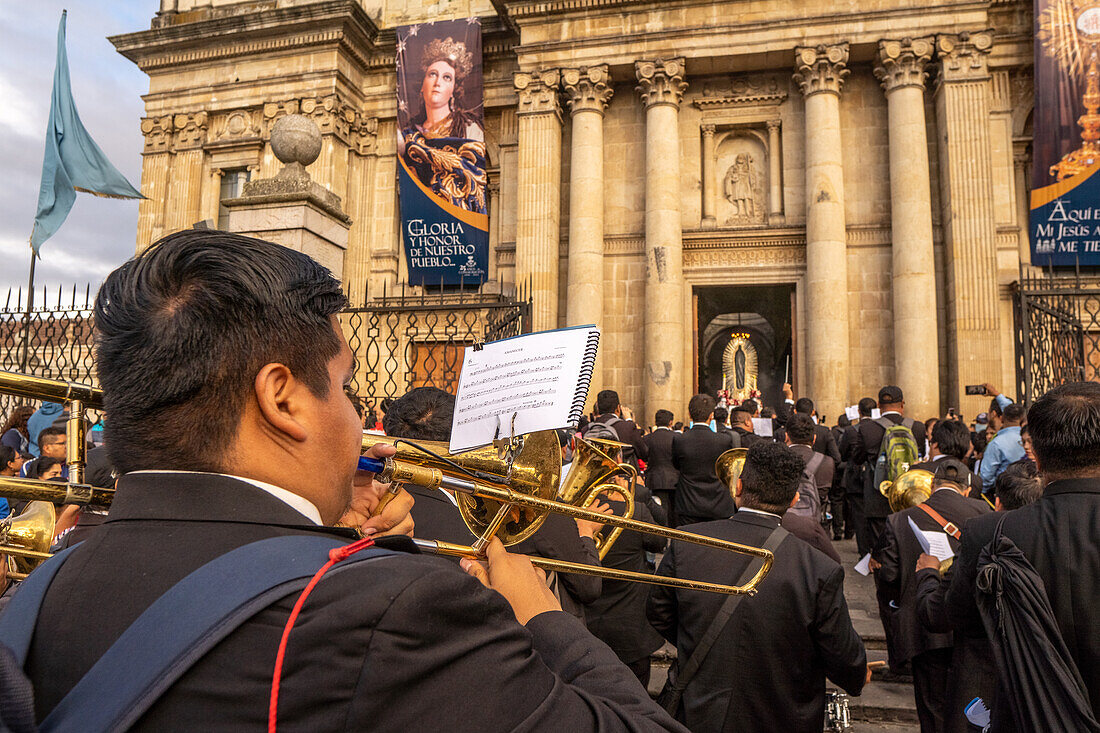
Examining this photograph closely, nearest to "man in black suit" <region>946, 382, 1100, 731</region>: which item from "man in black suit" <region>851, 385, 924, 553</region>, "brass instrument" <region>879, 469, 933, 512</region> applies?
"brass instrument" <region>879, 469, 933, 512</region>

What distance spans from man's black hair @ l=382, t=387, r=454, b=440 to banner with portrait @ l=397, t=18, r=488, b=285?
13.8 m

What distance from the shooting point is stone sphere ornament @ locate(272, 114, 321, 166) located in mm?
6555

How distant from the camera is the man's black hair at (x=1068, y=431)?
261 centimetres

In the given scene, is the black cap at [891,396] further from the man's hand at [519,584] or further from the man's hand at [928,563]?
the man's hand at [519,584]

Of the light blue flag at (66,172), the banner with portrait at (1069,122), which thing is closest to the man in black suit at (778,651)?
the light blue flag at (66,172)

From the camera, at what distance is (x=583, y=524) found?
2701 mm

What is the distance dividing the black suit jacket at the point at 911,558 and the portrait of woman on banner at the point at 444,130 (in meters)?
14.2

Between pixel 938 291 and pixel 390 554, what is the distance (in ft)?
54.3

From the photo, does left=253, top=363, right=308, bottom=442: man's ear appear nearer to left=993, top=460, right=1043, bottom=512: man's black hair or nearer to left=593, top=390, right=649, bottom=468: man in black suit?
left=993, top=460, right=1043, bottom=512: man's black hair

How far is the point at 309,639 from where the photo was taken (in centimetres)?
90

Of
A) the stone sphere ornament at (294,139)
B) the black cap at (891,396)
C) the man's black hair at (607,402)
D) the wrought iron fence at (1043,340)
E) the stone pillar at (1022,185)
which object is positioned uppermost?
the stone pillar at (1022,185)

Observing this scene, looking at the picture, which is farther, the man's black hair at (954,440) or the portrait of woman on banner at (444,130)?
the portrait of woman on banner at (444,130)

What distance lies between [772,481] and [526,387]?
2.00 metres

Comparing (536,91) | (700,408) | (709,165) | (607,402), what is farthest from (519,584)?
(709,165)
